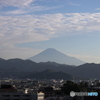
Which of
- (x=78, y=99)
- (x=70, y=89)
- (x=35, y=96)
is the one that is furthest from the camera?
(x=70, y=89)

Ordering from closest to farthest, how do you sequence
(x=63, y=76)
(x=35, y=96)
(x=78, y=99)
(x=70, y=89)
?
(x=35, y=96) → (x=78, y=99) → (x=70, y=89) → (x=63, y=76)

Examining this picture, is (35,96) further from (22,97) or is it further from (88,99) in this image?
(88,99)

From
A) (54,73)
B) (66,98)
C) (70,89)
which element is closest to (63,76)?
(54,73)

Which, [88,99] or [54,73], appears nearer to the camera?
[88,99]

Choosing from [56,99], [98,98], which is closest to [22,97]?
[56,99]

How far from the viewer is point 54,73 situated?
199625 millimetres

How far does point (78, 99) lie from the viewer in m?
49.0

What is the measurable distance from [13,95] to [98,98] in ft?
35.3

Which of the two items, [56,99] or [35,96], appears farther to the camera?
[56,99]

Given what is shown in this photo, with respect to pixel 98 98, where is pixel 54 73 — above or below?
above

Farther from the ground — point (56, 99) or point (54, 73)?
point (54, 73)

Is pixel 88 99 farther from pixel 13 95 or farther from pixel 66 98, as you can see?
pixel 13 95

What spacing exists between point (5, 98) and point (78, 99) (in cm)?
921

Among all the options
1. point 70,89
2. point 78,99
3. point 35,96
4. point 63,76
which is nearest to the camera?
point 35,96
